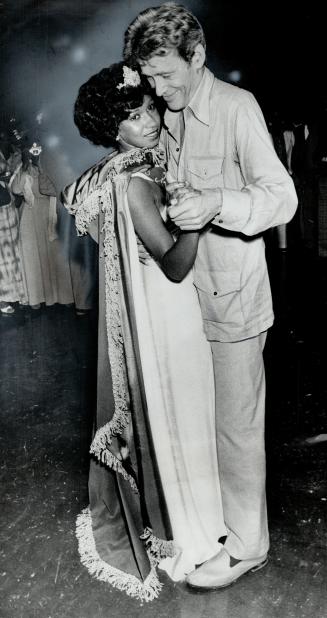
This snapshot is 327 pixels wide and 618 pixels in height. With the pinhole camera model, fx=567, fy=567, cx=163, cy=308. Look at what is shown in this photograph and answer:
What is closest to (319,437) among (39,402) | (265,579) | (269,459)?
(269,459)

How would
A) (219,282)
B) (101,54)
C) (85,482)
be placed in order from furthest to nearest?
1. (101,54)
2. (85,482)
3. (219,282)

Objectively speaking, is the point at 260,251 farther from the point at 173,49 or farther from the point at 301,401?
the point at 301,401

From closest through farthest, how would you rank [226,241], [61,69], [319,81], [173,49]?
[173,49] < [226,241] < [61,69] < [319,81]

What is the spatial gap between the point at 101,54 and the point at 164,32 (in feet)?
17.7

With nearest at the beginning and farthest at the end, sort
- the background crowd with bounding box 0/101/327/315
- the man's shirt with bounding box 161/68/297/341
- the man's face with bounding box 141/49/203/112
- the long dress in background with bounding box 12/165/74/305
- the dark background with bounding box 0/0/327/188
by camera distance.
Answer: the man's shirt with bounding box 161/68/297/341, the man's face with bounding box 141/49/203/112, the background crowd with bounding box 0/101/327/315, the long dress in background with bounding box 12/165/74/305, the dark background with bounding box 0/0/327/188

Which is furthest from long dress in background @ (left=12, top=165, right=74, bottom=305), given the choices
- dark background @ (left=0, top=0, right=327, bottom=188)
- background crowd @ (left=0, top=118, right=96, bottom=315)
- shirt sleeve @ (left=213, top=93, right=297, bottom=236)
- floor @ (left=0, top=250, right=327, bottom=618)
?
shirt sleeve @ (left=213, top=93, right=297, bottom=236)

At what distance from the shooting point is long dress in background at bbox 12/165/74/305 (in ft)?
19.3

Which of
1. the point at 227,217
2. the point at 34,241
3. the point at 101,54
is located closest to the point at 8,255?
the point at 34,241

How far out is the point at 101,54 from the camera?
21.5ft

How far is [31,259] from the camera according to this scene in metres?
5.98

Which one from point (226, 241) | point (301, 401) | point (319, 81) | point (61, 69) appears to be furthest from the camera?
point (319, 81)

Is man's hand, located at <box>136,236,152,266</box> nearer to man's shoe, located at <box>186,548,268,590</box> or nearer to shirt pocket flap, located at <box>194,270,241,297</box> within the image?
shirt pocket flap, located at <box>194,270,241,297</box>

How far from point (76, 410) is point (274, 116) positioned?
5.81m

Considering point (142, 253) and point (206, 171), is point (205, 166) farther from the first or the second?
point (142, 253)
